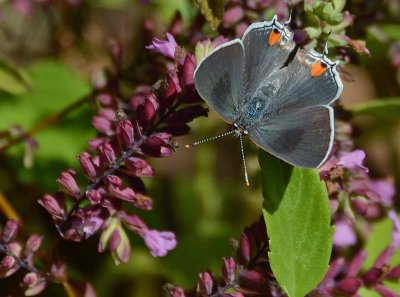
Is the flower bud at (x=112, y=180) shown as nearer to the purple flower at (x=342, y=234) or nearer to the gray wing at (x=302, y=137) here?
the gray wing at (x=302, y=137)

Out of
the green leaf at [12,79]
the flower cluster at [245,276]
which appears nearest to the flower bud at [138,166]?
the flower cluster at [245,276]

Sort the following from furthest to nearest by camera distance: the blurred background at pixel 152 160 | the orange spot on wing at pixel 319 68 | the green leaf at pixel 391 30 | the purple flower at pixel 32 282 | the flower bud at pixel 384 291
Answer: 1. the green leaf at pixel 391 30
2. the blurred background at pixel 152 160
3. the flower bud at pixel 384 291
4. the purple flower at pixel 32 282
5. the orange spot on wing at pixel 319 68

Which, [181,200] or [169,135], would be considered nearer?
[169,135]

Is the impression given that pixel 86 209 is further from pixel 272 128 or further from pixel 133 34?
pixel 133 34

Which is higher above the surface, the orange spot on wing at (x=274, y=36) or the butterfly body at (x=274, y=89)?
the orange spot on wing at (x=274, y=36)

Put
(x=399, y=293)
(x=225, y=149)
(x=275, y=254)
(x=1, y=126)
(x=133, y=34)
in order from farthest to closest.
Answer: (x=225, y=149) → (x=133, y=34) → (x=1, y=126) → (x=399, y=293) → (x=275, y=254)

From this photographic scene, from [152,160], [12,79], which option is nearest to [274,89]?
[12,79]

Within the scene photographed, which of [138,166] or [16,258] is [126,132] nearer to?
[138,166]

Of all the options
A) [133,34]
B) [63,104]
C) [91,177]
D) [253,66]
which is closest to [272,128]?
[253,66]
